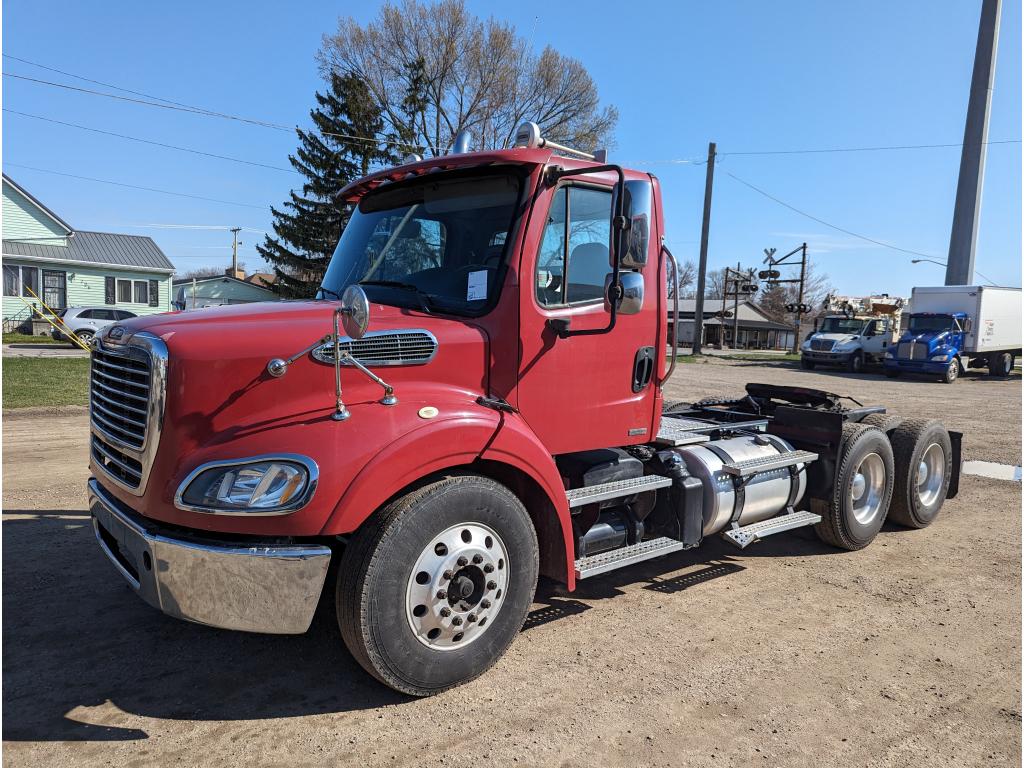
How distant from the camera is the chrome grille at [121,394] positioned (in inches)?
119

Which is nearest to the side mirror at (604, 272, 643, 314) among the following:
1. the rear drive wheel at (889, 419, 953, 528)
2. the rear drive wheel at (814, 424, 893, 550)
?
the rear drive wheel at (814, 424, 893, 550)

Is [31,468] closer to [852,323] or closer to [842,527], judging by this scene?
[842,527]

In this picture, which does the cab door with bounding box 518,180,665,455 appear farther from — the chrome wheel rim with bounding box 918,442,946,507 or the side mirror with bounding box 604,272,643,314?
the chrome wheel rim with bounding box 918,442,946,507

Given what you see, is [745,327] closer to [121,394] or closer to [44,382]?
[44,382]

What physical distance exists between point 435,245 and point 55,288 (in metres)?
32.4

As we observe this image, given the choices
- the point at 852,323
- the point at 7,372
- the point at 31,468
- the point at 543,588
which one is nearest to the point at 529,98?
the point at 852,323

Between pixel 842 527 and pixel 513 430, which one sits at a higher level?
pixel 513 430

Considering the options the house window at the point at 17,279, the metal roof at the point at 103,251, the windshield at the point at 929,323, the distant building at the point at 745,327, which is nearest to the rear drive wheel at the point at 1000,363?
the windshield at the point at 929,323

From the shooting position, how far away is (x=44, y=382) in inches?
542

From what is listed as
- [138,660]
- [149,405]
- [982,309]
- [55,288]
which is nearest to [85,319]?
[55,288]

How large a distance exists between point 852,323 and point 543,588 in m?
30.2

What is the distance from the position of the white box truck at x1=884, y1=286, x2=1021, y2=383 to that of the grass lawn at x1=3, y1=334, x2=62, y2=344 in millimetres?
30221

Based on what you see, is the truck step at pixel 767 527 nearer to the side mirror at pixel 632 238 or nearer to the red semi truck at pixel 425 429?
the red semi truck at pixel 425 429

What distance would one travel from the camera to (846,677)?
3566 mm
